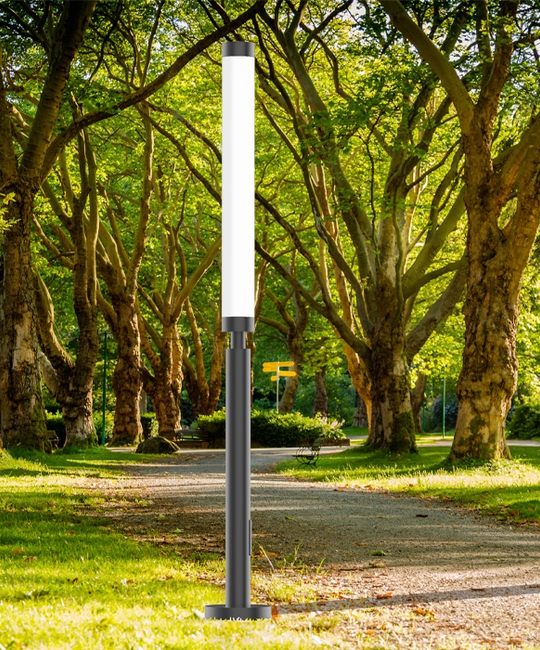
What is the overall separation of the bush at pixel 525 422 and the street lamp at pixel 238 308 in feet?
Result: 113

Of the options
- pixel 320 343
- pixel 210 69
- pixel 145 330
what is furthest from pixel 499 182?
pixel 320 343

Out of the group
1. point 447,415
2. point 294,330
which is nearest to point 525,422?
point 294,330

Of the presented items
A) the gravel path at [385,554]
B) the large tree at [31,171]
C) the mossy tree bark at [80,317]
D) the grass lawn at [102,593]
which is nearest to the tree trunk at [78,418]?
the mossy tree bark at [80,317]

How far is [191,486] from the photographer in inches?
623

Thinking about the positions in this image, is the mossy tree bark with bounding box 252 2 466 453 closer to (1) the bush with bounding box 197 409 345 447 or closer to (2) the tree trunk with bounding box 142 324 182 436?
(2) the tree trunk with bounding box 142 324 182 436

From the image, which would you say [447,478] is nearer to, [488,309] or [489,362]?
[489,362]

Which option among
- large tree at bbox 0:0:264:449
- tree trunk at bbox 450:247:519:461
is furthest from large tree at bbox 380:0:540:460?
large tree at bbox 0:0:264:449

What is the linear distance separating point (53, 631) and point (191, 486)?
34.5 ft

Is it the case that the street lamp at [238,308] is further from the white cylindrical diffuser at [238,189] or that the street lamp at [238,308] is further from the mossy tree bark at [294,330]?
the mossy tree bark at [294,330]

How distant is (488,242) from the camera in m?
17.3

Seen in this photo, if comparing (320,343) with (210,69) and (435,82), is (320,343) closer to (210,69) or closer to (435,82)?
(210,69)

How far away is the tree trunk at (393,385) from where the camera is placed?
22625mm

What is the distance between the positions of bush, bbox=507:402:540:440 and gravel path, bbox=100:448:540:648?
81.8ft

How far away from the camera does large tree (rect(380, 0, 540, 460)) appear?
17.0 m
